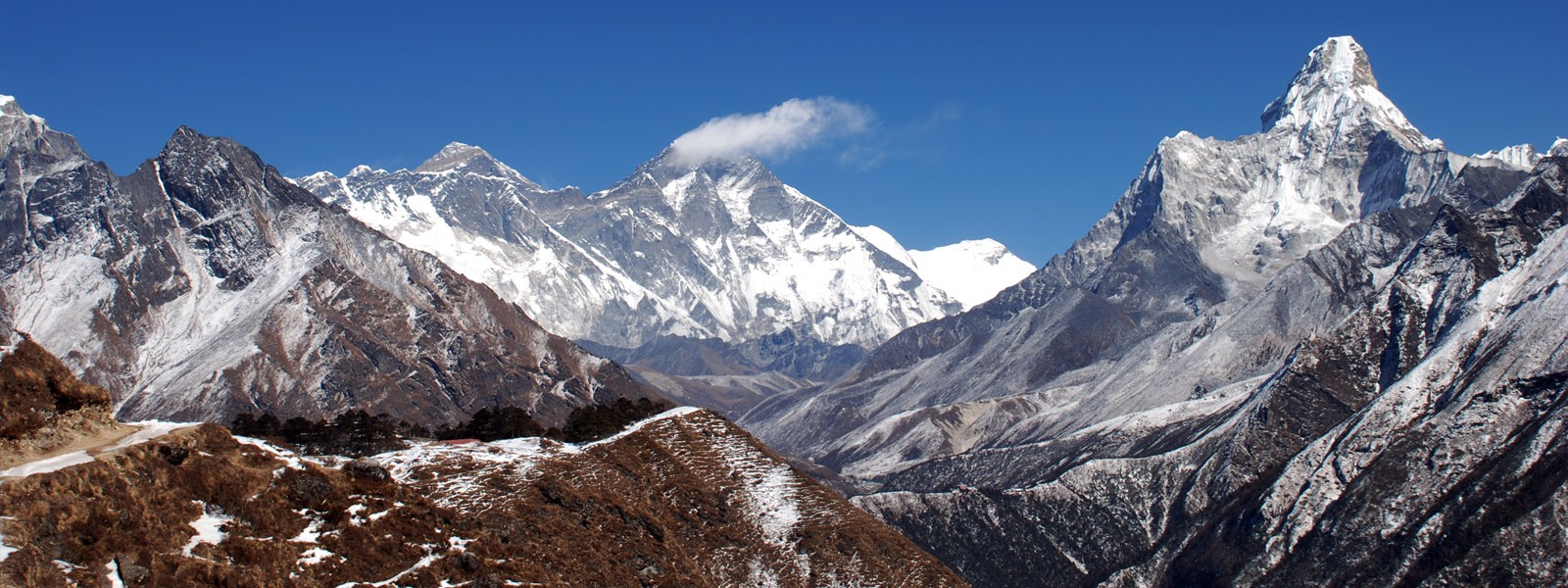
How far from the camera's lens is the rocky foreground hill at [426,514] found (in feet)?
185

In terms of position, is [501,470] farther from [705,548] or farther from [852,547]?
[852,547]

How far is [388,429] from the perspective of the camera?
134m

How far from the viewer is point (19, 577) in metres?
51.0

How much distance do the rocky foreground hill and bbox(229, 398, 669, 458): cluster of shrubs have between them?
8.59m

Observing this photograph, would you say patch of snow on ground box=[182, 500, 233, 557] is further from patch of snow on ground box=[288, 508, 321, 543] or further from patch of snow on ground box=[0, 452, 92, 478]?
patch of snow on ground box=[0, 452, 92, 478]

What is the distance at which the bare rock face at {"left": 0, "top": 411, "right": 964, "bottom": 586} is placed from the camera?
2215 inches

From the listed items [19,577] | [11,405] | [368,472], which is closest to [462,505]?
[368,472]

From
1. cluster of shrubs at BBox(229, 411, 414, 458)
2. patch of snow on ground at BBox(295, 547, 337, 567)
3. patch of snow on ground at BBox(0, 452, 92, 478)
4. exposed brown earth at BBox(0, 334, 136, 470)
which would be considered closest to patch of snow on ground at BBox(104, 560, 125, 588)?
patch of snow on ground at BBox(0, 452, 92, 478)

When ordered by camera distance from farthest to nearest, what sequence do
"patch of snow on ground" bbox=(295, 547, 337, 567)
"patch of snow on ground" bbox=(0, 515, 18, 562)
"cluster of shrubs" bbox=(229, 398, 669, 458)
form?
"cluster of shrubs" bbox=(229, 398, 669, 458)
"patch of snow on ground" bbox=(295, 547, 337, 567)
"patch of snow on ground" bbox=(0, 515, 18, 562)

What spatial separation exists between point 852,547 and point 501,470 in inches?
992

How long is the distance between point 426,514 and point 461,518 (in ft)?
14.4

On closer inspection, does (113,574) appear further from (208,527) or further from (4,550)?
(208,527)

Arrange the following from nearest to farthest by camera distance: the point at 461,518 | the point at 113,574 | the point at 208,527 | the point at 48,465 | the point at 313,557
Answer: the point at 113,574
the point at 48,465
the point at 208,527
the point at 313,557
the point at 461,518

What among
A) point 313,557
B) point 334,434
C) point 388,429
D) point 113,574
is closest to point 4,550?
point 113,574
